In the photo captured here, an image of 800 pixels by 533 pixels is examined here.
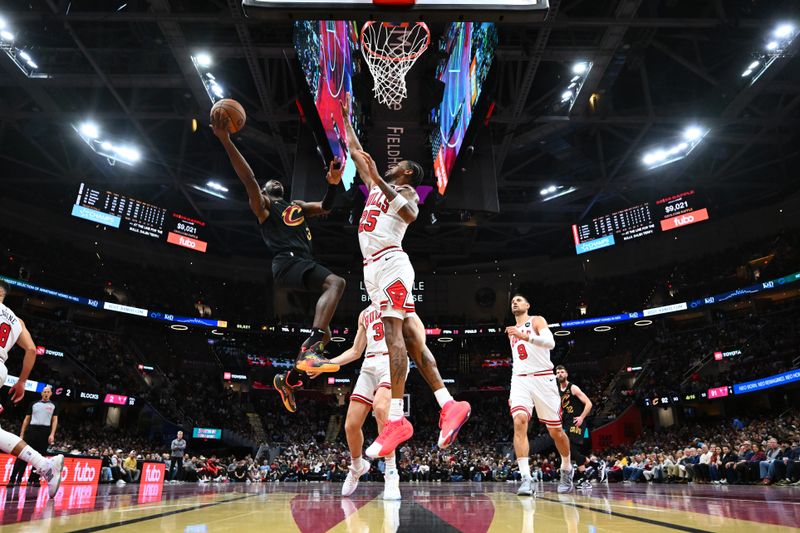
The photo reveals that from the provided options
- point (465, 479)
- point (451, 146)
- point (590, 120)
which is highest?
point (590, 120)

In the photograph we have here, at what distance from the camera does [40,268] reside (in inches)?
909

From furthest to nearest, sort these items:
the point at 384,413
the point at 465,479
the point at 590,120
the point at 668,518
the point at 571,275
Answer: the point at 571,275, the point at 465,479, the point at 590,120, the point at 384,413, the point at 668,518

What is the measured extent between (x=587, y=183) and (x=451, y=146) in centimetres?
1203

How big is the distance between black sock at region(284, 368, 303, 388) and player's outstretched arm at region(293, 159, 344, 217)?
1468 millimetres

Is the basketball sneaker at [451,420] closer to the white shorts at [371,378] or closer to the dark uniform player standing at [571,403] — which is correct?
the white shorts at [371,378]

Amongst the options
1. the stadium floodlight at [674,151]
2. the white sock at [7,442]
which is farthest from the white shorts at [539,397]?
the stadium floodlight at [674,151]

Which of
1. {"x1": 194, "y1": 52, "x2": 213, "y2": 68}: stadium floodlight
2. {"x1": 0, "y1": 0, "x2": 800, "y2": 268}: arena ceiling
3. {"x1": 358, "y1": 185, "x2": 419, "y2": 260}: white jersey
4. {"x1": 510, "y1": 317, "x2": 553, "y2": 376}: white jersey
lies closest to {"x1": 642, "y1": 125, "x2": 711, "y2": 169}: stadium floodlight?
{"x1": 0, "y1": 0, "x2": 800, "y2": 268}: arena ceiling

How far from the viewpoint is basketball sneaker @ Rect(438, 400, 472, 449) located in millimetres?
3617

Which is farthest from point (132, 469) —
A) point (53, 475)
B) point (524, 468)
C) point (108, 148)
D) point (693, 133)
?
point (693, 133)

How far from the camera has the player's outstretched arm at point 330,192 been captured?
442 centimetres

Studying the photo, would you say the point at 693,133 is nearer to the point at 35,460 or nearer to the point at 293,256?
the point at 293,256

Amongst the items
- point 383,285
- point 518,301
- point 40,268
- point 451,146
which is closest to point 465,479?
point 451,146

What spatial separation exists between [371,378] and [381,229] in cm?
179

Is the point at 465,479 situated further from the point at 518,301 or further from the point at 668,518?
the point at 668,518
